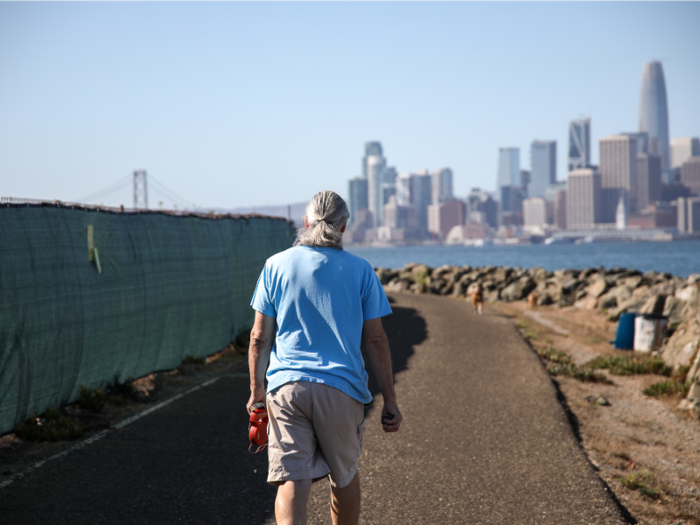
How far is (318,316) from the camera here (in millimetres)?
3393

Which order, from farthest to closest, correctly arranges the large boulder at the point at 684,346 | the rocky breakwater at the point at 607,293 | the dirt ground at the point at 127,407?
the rocky breakwater at the point at 607,293 < the large boulder at the point at 684,346 < the dirt ground at the point at 127,407

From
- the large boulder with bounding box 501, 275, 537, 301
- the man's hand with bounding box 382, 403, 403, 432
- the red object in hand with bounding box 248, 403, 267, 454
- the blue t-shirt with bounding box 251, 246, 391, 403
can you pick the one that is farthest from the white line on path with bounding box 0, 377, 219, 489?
the large boulder with bounding box 501, 275, 537, 301

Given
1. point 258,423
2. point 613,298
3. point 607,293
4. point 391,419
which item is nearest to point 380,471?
point 391,419

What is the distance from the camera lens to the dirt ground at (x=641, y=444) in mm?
5443

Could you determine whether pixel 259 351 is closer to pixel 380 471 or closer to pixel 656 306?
pixel 380 471

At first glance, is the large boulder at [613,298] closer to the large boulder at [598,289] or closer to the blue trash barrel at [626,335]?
the large boulder at [598,289]

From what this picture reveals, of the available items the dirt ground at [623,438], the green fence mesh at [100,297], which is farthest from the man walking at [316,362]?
the green fence mesh at [100,297]

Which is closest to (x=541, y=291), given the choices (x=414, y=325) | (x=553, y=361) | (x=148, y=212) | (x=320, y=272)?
(x=414, y=325)

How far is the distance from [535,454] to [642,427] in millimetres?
2548

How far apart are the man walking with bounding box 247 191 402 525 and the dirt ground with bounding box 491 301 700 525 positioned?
9.29 ft

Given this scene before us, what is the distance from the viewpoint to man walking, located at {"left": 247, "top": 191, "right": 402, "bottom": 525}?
3.32 m

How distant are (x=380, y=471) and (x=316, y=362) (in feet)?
9.07

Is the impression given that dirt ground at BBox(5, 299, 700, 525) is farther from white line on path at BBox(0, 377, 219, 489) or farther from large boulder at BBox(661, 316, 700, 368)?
large boulder at BBox(661, 316, 700, 368)

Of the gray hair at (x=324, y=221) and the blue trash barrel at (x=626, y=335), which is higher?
the gray hair at (x=324, y=221)
